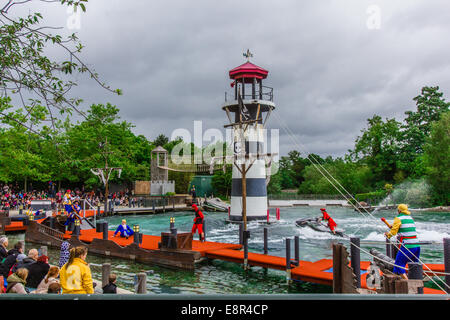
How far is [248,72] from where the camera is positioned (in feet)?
86.8

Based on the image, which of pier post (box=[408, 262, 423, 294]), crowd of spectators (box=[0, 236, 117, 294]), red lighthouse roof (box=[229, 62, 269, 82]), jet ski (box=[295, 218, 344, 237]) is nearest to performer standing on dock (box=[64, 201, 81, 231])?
crowd of spectators (box=[0, 236, 117, 294])

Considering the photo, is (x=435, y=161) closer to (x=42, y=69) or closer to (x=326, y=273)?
(x=326, y=273)

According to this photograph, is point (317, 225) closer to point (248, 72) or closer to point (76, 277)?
point (248, 72)

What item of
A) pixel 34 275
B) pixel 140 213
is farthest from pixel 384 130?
pixel 34 275

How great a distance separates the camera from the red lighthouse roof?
2644 centimetres

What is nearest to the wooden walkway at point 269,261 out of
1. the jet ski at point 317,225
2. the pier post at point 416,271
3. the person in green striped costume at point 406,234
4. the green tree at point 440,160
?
the person in green striped costume at point 406,234

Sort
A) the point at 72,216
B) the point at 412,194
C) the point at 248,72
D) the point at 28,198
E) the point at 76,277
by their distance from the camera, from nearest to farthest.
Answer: the point at 76,277 < the point at 72,216 < the point at 248,72 < the point at 28,198 < the point at 412,194

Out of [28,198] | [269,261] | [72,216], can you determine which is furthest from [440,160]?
[28,198]

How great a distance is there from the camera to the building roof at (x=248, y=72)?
26.4 meters

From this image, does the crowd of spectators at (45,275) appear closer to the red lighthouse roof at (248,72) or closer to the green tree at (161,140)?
the red lighthouse roof at (248,72)

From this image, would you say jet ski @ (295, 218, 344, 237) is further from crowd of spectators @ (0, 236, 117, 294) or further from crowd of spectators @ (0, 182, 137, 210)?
crowd of spectators @ (0, 182, 137, 210)

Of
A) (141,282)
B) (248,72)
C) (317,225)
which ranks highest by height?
(248,72)

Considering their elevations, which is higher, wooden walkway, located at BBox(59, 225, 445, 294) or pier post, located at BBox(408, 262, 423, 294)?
pier post, located at BBox(408, 262, 423, 294)
